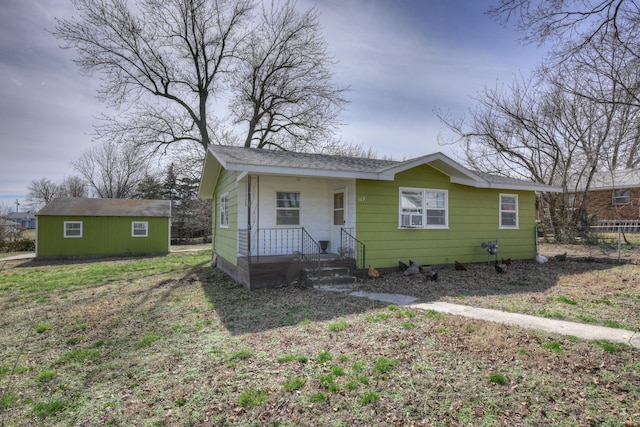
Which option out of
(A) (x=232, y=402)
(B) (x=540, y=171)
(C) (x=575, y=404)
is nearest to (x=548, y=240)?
(B) (x=540, y=171)

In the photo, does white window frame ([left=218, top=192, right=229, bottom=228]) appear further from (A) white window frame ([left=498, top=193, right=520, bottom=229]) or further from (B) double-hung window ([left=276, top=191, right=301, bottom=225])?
(A) white window frame ([left=498, top=193, right=520, bottom=229])

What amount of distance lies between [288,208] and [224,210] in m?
3.00

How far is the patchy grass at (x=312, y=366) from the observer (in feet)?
9.41

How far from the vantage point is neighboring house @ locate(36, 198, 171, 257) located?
17.6m

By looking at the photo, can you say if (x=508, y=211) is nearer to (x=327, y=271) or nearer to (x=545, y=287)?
(x=545, y=287)

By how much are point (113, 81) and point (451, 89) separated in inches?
667

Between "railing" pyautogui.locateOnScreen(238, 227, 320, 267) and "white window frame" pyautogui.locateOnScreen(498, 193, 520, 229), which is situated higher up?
"white window frame" pyautogui.locateOnScreen(498, 193, 520, 229)

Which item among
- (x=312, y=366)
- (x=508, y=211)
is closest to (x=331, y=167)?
(x=312, y=366)

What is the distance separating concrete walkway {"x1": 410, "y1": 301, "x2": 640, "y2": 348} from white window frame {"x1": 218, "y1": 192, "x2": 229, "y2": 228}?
678 centimetres

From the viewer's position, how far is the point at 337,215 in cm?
983

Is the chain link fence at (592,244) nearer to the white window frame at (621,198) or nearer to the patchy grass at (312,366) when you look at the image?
the patchy grass at (312,366)

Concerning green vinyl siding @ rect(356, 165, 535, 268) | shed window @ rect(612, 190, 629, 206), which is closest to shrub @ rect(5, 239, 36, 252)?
green vinyl siding @ rect(356, 165, 535, 268)

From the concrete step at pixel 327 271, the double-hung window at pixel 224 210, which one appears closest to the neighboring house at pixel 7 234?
the double-hung window at pixel 224 210

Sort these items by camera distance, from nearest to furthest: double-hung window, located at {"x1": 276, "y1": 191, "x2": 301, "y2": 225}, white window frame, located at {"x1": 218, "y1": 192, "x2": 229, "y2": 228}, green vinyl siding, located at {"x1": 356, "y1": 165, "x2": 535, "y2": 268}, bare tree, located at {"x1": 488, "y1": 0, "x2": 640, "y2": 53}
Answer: bare tree, located at {"x1": 488, "y1": 0, "x2": 640, "y2": 53}, green vinyl siding, located at {"x1": 356, "y1": 165, "x2": 535, "y2": 268}, double-hung window, located at {"x1": 276, "y1": 191, "x2": 301, "y2": 225}, white window frame, located at {"x1": 218, "y1": 192, "x2": 229, "y2": 228}
